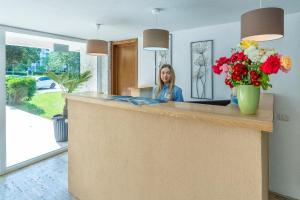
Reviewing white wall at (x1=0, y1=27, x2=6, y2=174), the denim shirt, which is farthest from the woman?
white wall at (x1=0, y1=27, x2=6, y2=174)

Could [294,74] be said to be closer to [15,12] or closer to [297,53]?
[297,53]

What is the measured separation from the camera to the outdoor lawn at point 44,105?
4.00 meters

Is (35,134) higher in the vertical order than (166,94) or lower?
lower

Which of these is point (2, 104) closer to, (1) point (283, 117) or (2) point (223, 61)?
(2) point (223, 61)

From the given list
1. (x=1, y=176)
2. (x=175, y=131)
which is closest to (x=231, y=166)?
(x=175, y=131)

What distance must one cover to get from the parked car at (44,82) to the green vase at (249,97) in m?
3.90

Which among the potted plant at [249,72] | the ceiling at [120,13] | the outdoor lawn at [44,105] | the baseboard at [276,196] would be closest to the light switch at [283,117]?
the baseboard at [276,196]

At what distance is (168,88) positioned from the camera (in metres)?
2.90

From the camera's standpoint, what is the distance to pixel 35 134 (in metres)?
4.19

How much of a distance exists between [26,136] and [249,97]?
13.4ft

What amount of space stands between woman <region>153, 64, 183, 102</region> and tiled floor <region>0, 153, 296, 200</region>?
5.60 ft

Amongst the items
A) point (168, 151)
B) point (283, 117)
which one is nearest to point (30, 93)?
point (168, 151)

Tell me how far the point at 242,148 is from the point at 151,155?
71 cm

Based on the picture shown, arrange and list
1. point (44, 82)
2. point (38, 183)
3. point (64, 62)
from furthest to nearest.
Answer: point (64, 62) < point (44, 82) < point (38, 183)
